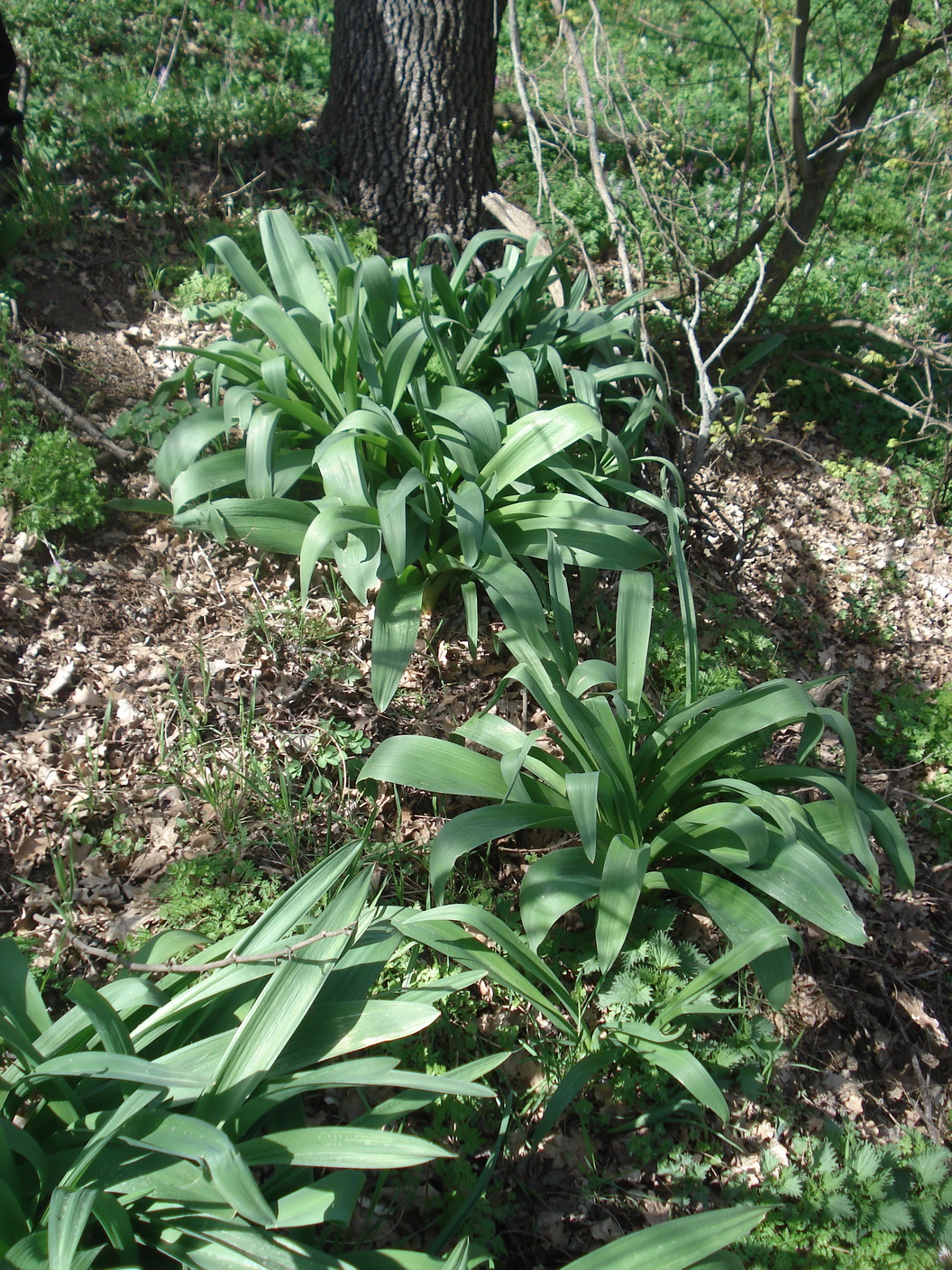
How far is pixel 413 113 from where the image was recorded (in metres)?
3.85

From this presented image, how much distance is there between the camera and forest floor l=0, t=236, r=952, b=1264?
2.03m

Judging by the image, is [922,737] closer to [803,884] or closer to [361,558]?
[803,884]

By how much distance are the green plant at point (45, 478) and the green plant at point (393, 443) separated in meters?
0.26

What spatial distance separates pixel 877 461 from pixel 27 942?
4.13 meters

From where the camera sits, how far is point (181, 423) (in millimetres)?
2734

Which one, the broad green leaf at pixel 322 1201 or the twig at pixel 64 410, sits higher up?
the twig at pixel 64 410

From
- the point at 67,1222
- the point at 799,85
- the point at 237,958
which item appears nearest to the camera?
the point at 67,1222

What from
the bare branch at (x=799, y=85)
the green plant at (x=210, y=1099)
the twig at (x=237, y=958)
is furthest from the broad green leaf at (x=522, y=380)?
the twig at (x=237, y=958)

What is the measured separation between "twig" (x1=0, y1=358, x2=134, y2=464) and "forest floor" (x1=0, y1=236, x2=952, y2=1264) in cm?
7

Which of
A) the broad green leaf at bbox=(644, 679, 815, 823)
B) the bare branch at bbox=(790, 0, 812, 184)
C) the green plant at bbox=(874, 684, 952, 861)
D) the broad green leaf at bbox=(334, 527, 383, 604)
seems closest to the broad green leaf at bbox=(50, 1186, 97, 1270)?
the broad green leaf at bbox=(644, 679, 815, 823)

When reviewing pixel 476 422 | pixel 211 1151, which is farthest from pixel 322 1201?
pixel 476 422

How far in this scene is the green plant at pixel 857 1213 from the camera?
1731mm

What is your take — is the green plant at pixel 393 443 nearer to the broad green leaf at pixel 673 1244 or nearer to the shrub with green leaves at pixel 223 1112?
the shrub with green leaves at pixel 223 1112

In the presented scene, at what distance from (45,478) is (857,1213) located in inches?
115
